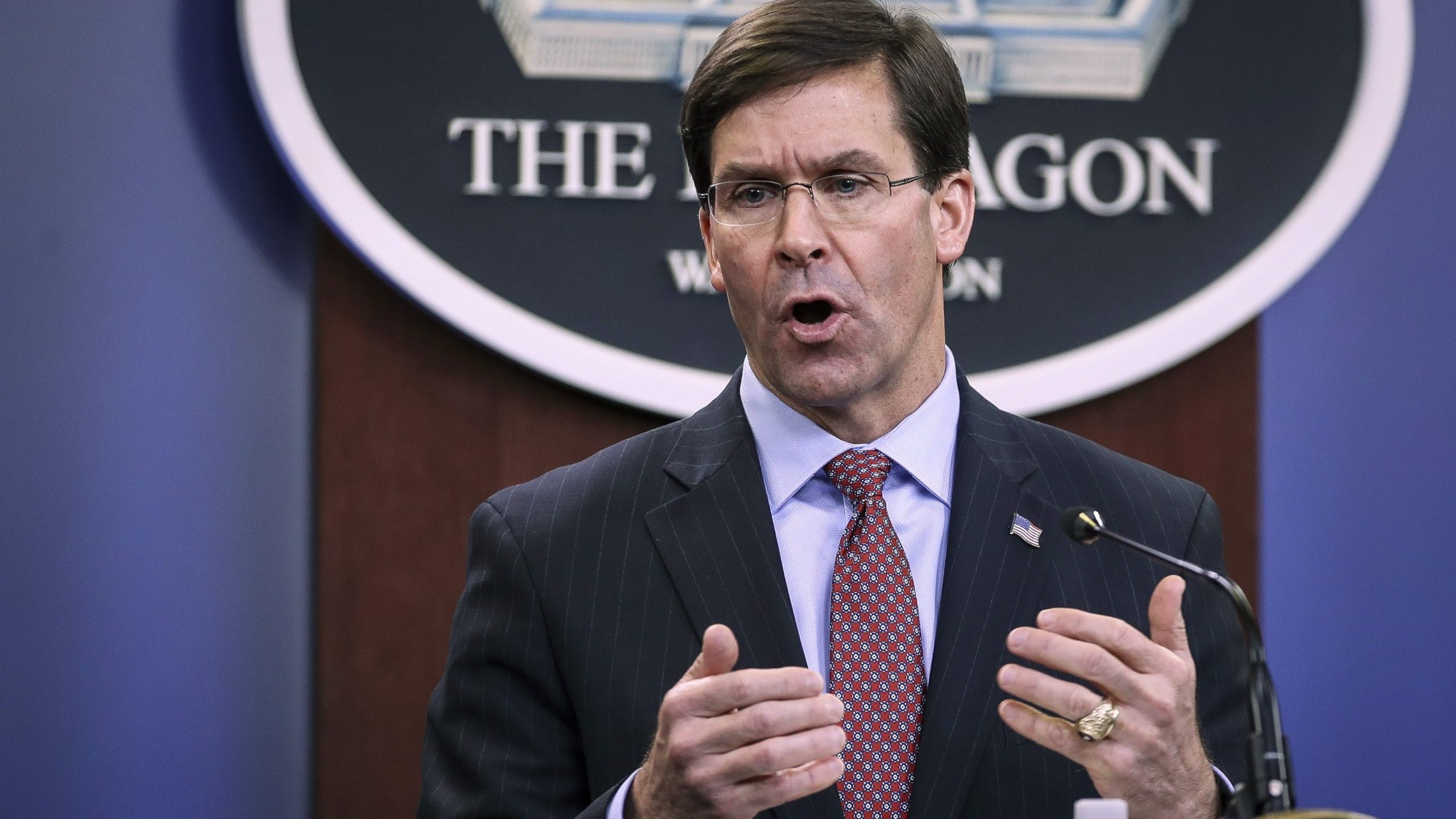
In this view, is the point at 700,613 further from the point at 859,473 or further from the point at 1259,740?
the point at 1259,740

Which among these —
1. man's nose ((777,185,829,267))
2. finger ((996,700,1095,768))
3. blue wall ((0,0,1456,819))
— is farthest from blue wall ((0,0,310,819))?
finger ((996,700,1095,768))

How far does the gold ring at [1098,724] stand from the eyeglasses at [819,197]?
651 millimetres

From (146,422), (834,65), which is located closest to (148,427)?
(146,422)

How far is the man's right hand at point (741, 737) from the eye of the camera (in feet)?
3.79

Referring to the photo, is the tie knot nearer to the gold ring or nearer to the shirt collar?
the shirt collar

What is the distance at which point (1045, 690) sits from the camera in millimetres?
1167

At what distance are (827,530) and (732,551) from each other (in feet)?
0.37

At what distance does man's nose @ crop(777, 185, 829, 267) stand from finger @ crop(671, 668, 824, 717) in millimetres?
569

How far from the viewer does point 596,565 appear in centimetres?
165

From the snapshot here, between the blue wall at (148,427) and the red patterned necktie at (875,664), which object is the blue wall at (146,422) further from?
the red patterned necktie at (875,664)

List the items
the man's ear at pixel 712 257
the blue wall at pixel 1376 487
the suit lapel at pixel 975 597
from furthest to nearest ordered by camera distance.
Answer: the blue wall at pixel 1376 487
the man's ear at pixel 712 257
the suit lapel at pixel 975 597

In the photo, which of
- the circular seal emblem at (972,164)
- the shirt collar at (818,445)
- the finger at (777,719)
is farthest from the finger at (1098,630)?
the circular seal emblem at (972,164)

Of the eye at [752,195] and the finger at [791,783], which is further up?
the eye at [752,195]

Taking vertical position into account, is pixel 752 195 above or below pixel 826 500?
above
